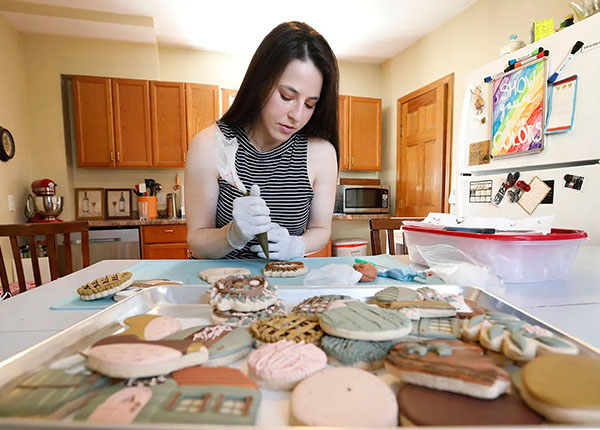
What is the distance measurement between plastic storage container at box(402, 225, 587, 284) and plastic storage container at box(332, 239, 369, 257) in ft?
9.45

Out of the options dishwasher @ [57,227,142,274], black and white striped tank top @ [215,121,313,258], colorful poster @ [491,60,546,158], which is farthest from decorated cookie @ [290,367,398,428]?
dishwasher @ [57,227,142,274]

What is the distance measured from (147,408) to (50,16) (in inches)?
152

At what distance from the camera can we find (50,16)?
2850 millimetres

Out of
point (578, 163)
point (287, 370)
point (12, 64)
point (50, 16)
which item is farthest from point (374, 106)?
point (287, 370)

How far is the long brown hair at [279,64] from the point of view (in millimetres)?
1216

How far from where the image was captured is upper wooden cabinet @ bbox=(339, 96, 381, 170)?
12.8ft

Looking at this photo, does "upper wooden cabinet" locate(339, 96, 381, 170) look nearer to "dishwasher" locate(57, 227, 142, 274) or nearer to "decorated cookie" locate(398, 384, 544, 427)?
"dishwasher" locate(57, 227, 142, 274)

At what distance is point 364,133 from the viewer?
4.00 meters

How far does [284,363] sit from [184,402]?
121 millimetres

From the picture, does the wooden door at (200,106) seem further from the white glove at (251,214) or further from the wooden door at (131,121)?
the white glove at (251,214)

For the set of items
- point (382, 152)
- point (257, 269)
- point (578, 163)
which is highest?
point (382, 152)

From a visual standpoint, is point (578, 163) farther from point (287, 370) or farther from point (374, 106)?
point (374, 106)

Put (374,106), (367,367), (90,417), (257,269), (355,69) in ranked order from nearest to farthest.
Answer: (90,417) → (367,367) → (257,269) → (374,106) → (355,69)

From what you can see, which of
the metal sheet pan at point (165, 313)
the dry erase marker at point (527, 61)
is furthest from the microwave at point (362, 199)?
the metal sheet pan at point (165, 313)
